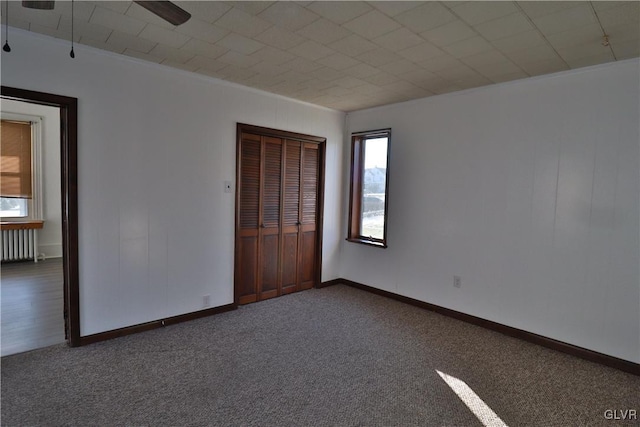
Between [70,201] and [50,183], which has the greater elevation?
[50,183]

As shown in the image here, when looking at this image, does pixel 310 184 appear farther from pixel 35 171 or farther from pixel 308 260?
pixel 35 171

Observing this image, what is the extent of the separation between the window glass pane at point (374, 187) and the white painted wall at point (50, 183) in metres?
5.24

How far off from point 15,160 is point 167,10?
607cm

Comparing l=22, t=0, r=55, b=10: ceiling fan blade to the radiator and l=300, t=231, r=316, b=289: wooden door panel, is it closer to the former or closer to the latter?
l=300, t=231, r=316, b=289: wooden door panel

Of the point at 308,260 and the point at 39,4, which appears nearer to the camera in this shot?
the point at 39,4

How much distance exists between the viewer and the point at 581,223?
312cm

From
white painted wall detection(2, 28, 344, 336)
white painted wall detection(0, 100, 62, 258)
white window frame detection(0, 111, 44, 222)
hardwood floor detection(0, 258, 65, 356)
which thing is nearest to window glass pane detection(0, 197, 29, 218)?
white window frame detection(0, 111, 44, 222)

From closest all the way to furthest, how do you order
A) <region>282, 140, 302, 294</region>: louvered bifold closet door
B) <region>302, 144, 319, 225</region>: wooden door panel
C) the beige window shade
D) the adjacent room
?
the adjacent room
<region>282, 140, 302, 294</region>: louvered bifold closet door
<region>302, 144, 319, 225</region>: wooden door panel
the beige window shade

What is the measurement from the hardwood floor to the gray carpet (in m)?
0.32

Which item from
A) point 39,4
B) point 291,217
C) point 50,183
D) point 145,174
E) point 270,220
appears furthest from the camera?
point 50,183

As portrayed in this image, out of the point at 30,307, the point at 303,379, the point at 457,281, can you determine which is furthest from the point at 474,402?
the point at 30,307

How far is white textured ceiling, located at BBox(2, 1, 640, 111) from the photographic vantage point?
2.21 meters

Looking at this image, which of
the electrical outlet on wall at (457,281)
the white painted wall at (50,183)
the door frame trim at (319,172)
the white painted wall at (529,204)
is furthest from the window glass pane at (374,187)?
the white painted wall at (50,183)

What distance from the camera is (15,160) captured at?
5.99m
